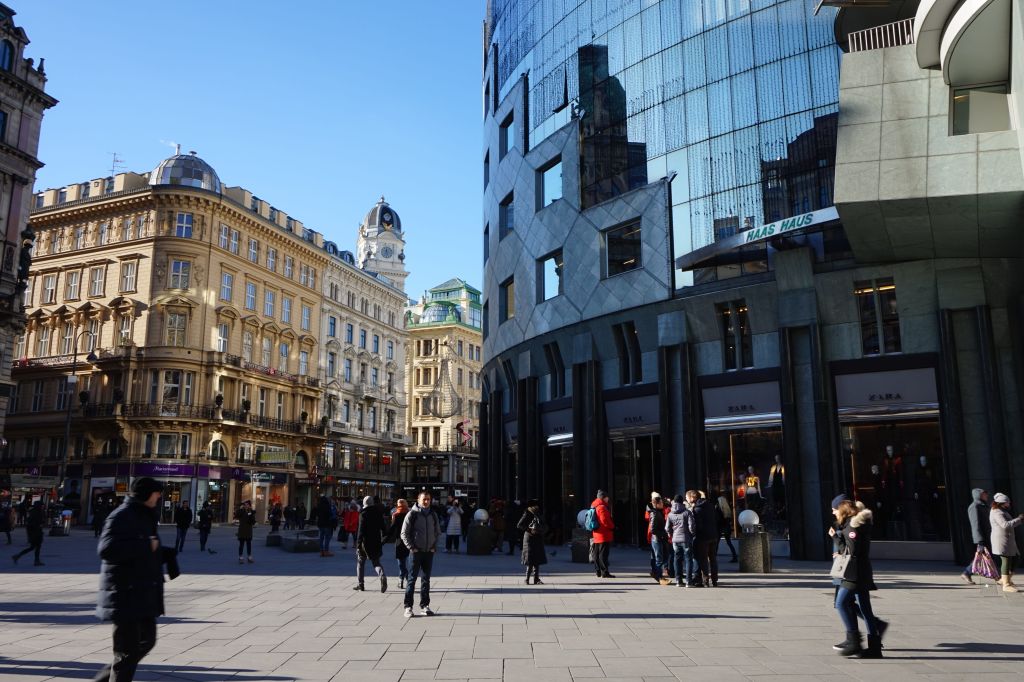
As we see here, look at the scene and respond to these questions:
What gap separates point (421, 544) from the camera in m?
11.6

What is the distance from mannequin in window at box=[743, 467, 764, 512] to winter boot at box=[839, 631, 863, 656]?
1608 centimetres

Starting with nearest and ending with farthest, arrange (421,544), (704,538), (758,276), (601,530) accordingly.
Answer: (421,544) → (704,538) → (601,530) → (758,276)

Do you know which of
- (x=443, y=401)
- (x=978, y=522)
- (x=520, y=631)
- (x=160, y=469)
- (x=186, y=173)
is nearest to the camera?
(x=520, y=631)

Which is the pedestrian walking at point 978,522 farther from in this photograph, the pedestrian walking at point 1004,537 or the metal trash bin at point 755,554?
the metal trash bin at point 755,554

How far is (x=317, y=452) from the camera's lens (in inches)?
2542

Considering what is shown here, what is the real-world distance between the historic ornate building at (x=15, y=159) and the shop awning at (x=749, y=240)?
3139cm

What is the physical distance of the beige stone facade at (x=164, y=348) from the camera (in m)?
51.8

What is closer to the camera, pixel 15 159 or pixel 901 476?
pixel 901 476

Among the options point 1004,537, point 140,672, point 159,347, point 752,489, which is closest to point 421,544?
point 140,672

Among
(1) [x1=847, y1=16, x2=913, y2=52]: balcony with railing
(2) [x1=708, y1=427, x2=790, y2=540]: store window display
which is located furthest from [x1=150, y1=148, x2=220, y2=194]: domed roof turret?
(1) [x1=847, y1=16, x2=913, y2=52]: balcony with railing

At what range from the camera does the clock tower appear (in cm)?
10456

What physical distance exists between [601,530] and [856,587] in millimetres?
9022

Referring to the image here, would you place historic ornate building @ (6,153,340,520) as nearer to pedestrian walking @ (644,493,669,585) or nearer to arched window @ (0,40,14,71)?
arched window @ (0,40,14,71)

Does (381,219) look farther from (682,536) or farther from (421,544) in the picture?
(421,544)
